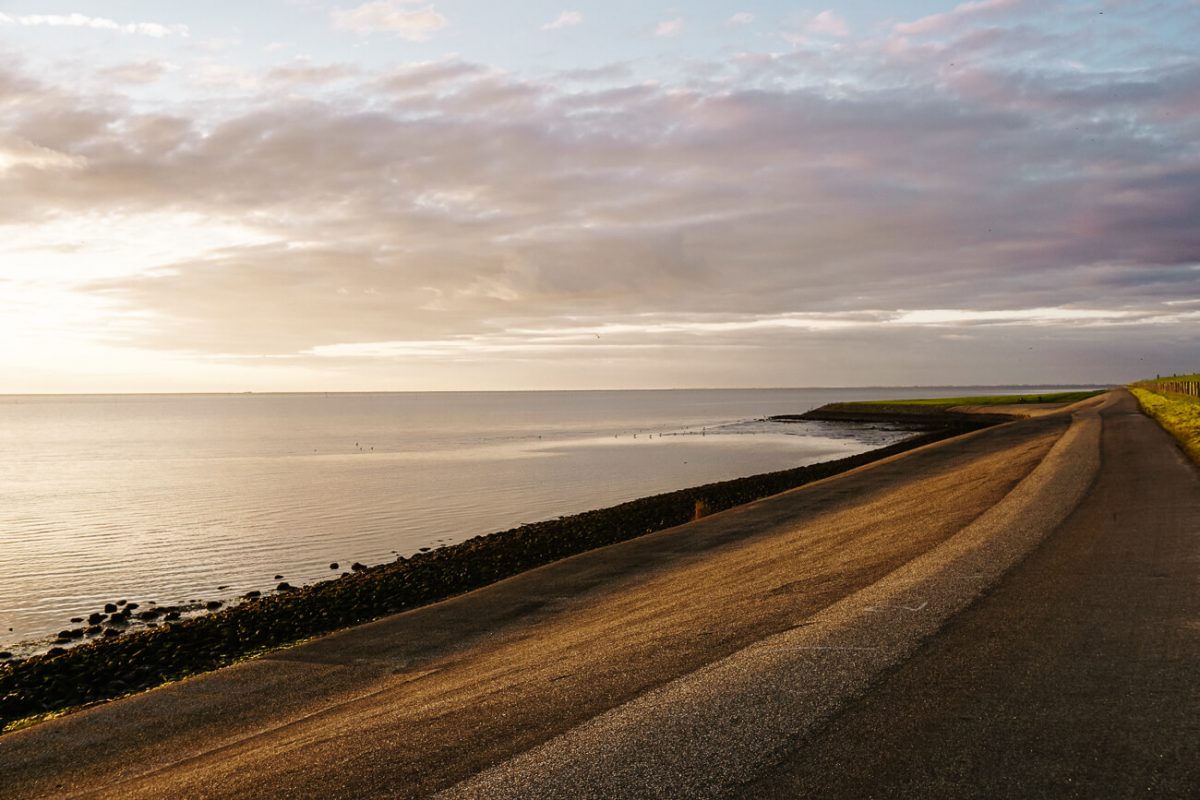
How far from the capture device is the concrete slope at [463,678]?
24.1 feet

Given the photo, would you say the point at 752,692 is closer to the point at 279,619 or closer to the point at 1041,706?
the point at 1041,706

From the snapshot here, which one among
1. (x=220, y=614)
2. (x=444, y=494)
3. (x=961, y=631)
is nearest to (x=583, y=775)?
(x=961, y=631)

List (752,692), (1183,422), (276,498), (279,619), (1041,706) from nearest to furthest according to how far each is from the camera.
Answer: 1. (1041,706)
2. (752,692)
3. (279,619)
4. (1183,422)
5. (276,498)

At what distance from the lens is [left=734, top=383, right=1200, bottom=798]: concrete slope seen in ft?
19.4

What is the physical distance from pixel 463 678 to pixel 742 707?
4.49 metres

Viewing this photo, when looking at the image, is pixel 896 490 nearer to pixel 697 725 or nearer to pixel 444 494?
pixel 697 725

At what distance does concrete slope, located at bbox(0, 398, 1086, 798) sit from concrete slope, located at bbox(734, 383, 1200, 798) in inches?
86.7

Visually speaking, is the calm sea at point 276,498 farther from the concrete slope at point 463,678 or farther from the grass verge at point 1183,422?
the grass verge at point 1183,422

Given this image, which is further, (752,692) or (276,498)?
(276,498)

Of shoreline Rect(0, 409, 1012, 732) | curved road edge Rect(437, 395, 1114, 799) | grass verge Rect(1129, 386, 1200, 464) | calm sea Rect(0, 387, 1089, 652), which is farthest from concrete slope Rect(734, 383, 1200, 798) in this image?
calm sea Rect(0, 387, 1089, 652)

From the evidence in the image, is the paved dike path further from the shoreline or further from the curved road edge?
the shoreline

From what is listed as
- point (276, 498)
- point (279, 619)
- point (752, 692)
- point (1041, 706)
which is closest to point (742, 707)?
point (752, 692)

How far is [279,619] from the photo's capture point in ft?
58.4

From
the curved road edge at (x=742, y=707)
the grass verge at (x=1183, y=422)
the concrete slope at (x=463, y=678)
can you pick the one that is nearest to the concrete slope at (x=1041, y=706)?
the curved road edge at (x=742, y=707)
